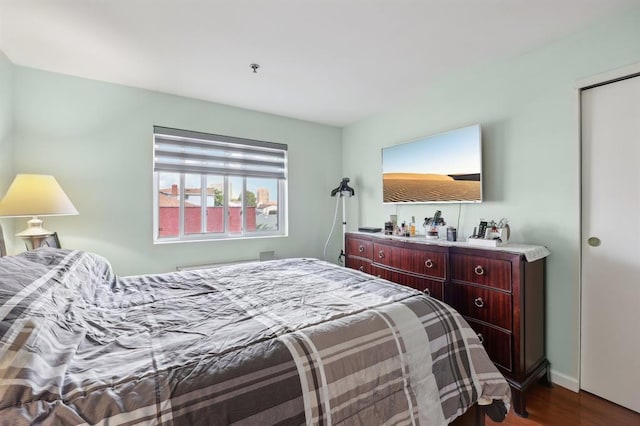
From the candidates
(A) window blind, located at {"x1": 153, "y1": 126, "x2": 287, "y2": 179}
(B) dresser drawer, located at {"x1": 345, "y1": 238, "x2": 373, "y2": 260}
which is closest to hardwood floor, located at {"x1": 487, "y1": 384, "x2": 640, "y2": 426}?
(B) dresser drawer, located at {"x1": 345, "y1": 238, "x2": 373, "y2": 260}

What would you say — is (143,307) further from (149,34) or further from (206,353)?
(149,34)

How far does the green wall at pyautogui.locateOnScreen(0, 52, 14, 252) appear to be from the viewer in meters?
2.21

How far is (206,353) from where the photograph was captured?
0.97 meters

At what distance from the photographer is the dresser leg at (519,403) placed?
176cm

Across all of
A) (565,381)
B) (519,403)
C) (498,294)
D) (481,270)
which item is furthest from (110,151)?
(565,381)

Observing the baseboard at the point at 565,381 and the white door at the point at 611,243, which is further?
the baseboard at the point at 565,381

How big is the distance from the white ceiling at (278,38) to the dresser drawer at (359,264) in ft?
5.82

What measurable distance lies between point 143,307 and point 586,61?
122 inches

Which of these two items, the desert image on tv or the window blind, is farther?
A: the window blind

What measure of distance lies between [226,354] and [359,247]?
225 cm

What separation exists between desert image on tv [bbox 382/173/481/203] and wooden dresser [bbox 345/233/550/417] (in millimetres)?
535

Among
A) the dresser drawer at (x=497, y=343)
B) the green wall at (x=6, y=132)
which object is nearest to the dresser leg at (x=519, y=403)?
the dresser drawer at (x=497, y=343)

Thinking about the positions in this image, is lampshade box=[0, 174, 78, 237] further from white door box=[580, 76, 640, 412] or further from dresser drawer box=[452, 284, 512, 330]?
white door box=[580, 76, 640, 412]

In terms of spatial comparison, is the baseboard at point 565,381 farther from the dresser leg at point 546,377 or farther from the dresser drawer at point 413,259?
the dresser drawer at point 413,259
